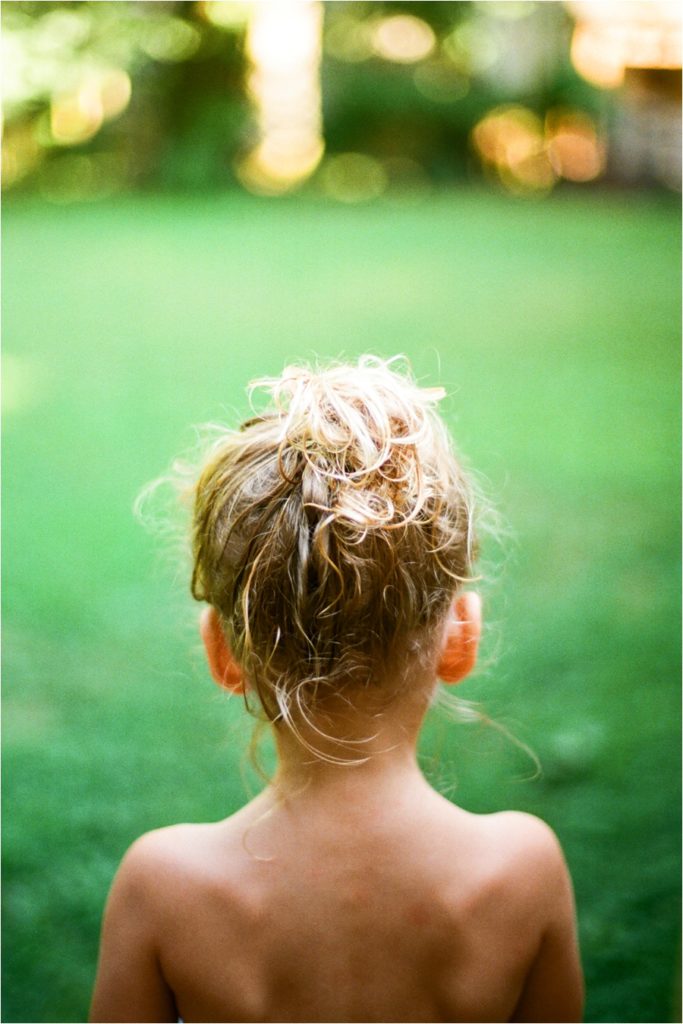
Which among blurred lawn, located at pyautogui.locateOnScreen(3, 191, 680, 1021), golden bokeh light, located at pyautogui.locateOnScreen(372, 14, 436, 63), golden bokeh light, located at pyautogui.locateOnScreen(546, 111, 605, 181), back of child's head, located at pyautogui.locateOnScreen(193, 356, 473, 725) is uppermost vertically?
golden bokeh light, located at pyautogui.locateOnScreen(372, 14, 436, 63)

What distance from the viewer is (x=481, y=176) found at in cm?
680

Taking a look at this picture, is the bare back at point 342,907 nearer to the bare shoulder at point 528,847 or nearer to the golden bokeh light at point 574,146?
the bare shoulder at point 528,847

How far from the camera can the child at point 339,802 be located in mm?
921

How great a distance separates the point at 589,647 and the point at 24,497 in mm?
1552

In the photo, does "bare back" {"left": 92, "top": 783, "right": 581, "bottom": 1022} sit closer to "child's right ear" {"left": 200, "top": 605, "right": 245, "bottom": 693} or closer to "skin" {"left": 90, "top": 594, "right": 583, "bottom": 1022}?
"skin" {"left": 90, "top": 594, "right": 583, "bottom": 1022}

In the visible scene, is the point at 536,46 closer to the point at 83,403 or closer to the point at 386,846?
the point at 83,403

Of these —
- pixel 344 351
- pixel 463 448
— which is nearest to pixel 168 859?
pixel 344 351

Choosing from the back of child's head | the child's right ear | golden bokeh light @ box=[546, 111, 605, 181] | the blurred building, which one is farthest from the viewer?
golden bokeh light @ box=[546, 111, 605, 181]

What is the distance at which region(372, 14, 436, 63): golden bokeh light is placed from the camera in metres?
6.80

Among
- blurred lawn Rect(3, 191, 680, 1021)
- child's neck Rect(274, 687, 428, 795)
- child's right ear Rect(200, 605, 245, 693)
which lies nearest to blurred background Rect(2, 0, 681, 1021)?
blurred lawn Rect(3, 191, 680, 1021)

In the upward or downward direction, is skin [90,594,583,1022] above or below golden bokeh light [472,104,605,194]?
below

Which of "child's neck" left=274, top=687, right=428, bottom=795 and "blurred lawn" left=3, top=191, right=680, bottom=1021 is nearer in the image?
"child's neck" left=274, top=687, right=428, bottom=795

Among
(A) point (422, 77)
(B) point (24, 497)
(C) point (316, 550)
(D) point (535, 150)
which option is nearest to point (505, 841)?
(C) point (316, 550)

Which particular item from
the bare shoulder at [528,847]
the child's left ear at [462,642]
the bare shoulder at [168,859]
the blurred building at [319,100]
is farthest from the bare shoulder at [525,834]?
the blurred building at [319,100]
